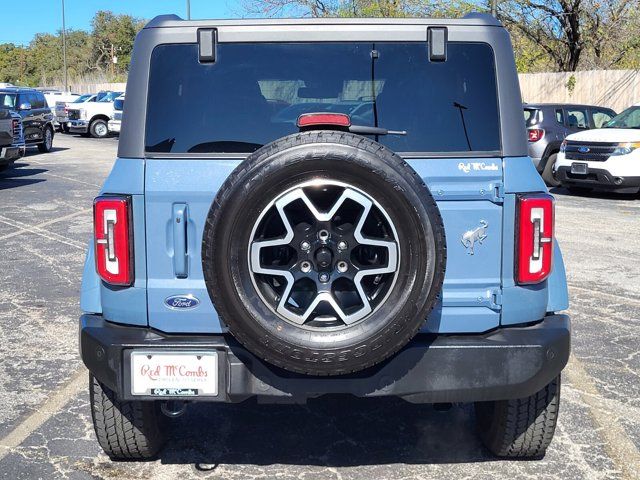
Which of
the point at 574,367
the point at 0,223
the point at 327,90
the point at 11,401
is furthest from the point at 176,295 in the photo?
the point at 0,223

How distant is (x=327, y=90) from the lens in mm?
3396

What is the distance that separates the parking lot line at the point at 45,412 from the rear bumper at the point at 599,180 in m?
10.1

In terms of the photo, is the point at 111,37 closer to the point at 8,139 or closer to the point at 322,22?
the point at 8,139

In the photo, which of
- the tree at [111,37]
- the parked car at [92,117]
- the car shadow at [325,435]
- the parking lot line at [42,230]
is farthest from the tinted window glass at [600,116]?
the tree at [111,37]

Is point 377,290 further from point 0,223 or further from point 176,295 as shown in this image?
point 0,223

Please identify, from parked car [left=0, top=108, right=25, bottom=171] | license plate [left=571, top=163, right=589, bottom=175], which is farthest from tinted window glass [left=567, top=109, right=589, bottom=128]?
parked car [left=0, top=108, right=25, bottom=171]

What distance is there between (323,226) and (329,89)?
2.42ft

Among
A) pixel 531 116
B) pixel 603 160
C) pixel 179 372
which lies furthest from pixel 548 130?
pixel 179 372

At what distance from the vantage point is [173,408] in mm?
3562

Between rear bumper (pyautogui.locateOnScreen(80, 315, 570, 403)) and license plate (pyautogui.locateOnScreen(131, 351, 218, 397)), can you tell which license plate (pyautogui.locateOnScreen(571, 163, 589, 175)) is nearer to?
rear bumper (pyautogui.locateOnScreen(80, 315, 570, 403))

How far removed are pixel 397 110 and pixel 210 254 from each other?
39.7 inches

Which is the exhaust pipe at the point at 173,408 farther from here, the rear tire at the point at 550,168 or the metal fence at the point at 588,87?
the metal fence at the point at 588,87

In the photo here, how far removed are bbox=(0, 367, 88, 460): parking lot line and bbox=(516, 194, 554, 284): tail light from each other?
2.56 metres

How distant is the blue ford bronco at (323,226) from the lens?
2912 millimetres
